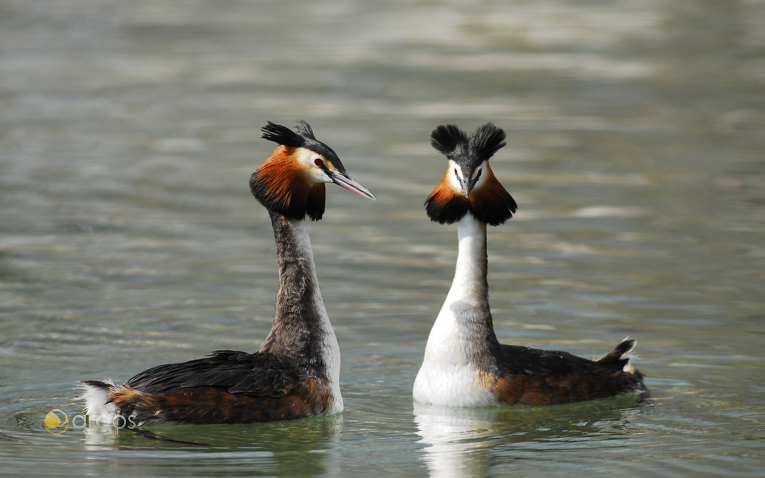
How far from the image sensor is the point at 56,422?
26.5 ft

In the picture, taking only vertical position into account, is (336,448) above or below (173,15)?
below

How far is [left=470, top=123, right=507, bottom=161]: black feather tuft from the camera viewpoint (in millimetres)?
8734

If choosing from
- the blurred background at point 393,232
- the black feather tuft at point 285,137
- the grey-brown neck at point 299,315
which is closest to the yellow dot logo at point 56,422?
the blurred background at point 393,232

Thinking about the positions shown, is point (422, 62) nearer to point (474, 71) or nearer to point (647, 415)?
point (474, 71)

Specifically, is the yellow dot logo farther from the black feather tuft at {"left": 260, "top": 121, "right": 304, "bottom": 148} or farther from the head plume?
the black feather tuft at {"left": 260, "top": 121, "right": 304, "bottom": 148}

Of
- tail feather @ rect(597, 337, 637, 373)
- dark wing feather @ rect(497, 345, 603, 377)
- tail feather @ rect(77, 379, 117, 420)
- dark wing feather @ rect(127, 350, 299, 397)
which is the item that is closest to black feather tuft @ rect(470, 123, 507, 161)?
dark wing feather @ rect(497, 345, 603, 377)

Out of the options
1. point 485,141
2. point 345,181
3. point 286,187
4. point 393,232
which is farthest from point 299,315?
point 393,232

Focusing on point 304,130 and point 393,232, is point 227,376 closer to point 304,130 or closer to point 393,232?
point 304,130

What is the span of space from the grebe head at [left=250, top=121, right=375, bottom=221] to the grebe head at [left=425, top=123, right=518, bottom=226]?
0.81 m

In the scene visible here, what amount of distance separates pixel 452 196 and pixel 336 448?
6.85 ft

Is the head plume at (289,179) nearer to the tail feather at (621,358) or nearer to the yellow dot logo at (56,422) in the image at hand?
the yellow dot logo at (56,422)

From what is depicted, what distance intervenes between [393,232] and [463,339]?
5.45m

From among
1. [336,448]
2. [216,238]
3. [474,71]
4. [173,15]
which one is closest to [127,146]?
[216,238]

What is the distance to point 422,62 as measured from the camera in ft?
91.7
